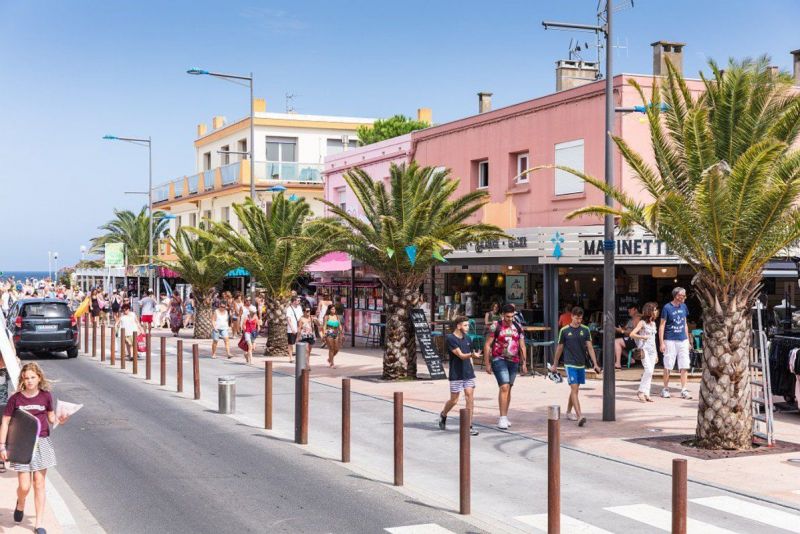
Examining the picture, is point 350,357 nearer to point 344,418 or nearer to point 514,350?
point 514,350

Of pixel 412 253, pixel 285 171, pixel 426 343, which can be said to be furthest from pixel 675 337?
pixel 285 171

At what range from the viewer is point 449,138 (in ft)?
90.7

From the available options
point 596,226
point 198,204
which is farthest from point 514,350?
point 198,204

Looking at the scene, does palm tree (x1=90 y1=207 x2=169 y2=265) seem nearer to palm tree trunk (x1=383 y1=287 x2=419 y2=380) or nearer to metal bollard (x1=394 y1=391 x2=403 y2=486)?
palm tree trunk (x1=383 y1=287 x2=419 y2=380)

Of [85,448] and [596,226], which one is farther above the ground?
[596,226]

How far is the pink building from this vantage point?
2141cm

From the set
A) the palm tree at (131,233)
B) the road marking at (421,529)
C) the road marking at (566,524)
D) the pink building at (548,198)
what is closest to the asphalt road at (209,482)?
the road marking at (421,529)

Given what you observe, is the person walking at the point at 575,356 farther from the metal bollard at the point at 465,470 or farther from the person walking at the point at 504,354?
the metal bollard at the point at 465,470

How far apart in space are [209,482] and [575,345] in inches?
238

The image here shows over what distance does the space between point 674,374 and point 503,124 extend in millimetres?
8088

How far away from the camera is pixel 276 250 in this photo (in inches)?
1025

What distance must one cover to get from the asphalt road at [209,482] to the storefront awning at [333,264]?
15.3 m

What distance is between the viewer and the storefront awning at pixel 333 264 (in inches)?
1206

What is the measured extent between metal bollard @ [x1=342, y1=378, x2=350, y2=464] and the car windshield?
1631 cm
